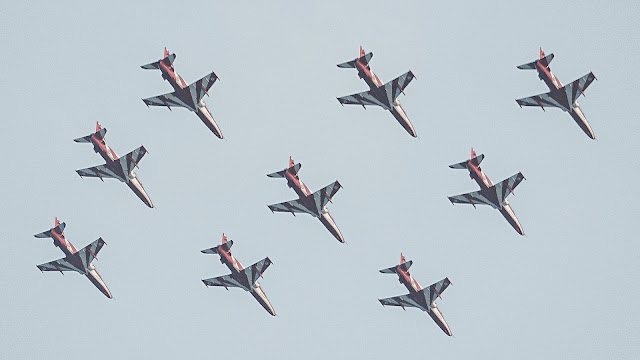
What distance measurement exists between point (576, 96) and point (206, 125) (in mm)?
37088

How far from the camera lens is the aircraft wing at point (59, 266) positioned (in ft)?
402

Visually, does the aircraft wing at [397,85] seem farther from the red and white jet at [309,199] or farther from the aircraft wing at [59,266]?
the aircraft wing at [59,266]

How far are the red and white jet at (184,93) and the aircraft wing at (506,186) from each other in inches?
1125

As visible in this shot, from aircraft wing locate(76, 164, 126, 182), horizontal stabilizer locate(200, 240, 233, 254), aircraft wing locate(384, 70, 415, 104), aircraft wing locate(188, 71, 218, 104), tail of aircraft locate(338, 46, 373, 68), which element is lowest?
horizontal stabilizer locate(200, 240, 233, 254)

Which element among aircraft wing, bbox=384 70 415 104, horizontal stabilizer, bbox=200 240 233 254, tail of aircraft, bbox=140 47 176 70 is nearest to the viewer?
tail of aircraft, bbox=140 47 176 70

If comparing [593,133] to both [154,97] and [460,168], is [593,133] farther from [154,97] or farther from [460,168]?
[154,97]

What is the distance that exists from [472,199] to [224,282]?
2737 cm

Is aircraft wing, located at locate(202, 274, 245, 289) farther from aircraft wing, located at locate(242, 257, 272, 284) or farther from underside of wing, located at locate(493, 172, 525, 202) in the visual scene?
underside of wing, located at locate(493, 172, 525, 202)

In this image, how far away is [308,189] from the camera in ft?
382

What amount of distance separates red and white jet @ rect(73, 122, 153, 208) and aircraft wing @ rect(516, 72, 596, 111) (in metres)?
40.5

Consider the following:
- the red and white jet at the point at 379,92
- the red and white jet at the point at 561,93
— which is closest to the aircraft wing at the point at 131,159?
the red and white jet at the point at 379,92

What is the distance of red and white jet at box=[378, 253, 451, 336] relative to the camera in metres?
117

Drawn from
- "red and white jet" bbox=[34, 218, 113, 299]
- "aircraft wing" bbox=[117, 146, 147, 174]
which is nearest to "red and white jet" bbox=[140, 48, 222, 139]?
"aircraft wing" bbox=[117, 146, 147, 174]

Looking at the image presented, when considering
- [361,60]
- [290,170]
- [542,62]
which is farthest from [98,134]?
[542,62]
